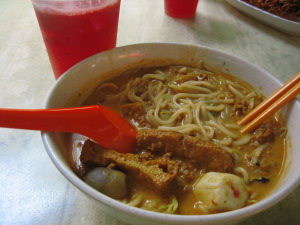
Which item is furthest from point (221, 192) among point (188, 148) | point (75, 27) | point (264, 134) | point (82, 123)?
point (75, 27)

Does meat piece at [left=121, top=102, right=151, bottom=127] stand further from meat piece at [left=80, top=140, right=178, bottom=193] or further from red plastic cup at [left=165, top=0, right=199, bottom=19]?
red plastic cup at [left=165, top=0, right=199, bottom=19]

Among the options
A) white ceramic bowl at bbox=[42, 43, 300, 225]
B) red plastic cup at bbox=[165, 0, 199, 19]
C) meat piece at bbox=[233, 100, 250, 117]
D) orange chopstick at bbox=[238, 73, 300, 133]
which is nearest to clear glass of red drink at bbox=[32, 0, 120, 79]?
white ceramic bowl at bbox=[42, 43, 300, 225]

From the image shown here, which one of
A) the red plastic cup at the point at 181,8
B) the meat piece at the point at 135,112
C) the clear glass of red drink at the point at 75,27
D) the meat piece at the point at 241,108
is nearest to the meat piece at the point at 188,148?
the meat piece at the point at 135,112

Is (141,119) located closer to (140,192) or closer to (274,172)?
(140,192)

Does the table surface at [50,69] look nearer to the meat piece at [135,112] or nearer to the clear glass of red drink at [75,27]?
the clear glass of red drink at [75,27]

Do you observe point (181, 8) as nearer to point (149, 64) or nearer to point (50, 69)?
point (149, 64)

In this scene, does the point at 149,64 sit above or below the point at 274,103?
below

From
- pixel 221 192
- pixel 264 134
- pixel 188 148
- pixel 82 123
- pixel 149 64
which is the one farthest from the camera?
pixel 149 64
